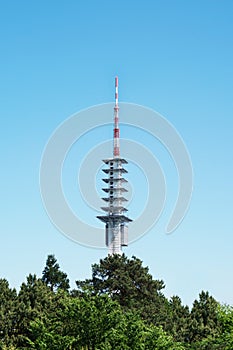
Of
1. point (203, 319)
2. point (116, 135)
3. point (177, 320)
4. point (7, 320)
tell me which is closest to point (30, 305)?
point (7, 320)

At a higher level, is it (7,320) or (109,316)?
(7,320)

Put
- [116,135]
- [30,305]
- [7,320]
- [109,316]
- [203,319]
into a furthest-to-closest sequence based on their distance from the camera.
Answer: [116,135] → [203,319] → [30,305] → [7,320] → [109,316]

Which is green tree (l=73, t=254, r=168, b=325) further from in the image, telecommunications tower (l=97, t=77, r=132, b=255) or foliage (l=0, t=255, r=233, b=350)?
telecommunications tower (l=97, t=77, r=132, b=255)

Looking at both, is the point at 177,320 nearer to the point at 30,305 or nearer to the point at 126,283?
the point at 126,283

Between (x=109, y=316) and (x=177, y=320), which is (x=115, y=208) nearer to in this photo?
(x=177, y=320)

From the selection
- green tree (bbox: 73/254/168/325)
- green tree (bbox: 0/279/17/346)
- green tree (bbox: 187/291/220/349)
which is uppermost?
green tree (bbox: 73/254/168/325)

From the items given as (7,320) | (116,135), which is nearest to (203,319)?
(7,320)

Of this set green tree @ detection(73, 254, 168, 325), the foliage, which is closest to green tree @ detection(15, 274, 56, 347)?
the foliage

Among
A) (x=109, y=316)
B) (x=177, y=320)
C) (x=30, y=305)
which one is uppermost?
(x=177, y=320)

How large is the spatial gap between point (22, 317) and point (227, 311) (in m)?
11.4

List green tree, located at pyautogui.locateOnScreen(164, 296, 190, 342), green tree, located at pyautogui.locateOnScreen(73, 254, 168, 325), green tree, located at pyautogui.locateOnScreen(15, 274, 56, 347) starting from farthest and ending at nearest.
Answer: green tree, located at pyautogui.locateOnScreen(73, 254, 168, 325)
green tree, located at pyautogui.locateOnScreen(164, 296, 190, 342)
green tree, located at pyautogui.locateOnScreen(15, 274, 56, 347)

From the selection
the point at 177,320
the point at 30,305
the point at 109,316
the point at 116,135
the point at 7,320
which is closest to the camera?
the point at 109,316

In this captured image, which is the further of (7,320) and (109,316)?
(7,320)

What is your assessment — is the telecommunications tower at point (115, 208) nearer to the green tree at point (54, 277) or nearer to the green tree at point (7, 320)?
the green tree at point (54, 277)
